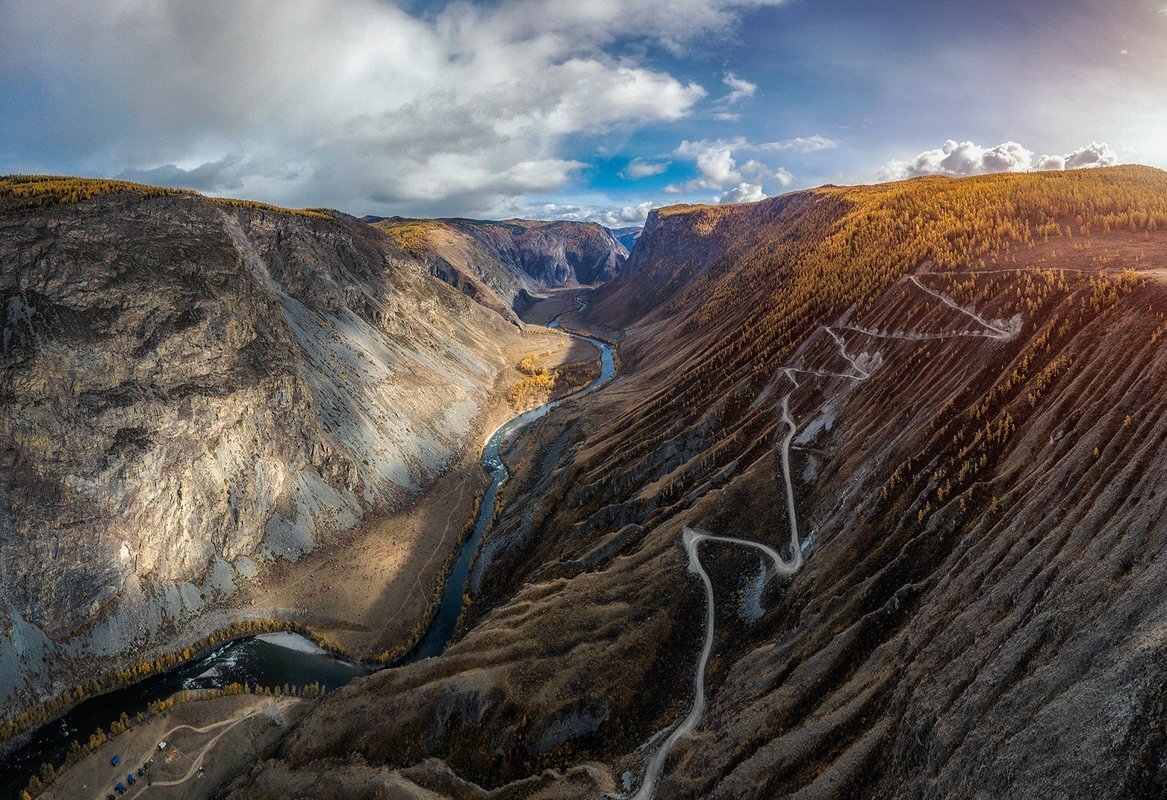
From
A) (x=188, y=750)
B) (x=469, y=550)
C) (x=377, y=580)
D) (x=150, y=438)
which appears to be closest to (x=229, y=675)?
(x=188, y=750)

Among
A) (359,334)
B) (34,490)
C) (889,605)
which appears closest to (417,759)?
(889,605)

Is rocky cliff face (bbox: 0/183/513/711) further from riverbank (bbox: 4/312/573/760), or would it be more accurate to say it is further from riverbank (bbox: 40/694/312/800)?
riverbank (bbox: 40/694/312/800)

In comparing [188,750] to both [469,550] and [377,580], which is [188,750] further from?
[469,550]

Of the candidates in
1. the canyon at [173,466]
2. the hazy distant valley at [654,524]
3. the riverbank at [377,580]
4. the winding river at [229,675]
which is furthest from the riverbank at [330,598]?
the winding river at [229,675]

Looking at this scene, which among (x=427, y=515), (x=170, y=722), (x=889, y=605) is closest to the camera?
(x=889, y=605)

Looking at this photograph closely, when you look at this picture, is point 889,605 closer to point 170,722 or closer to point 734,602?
point 734,602
